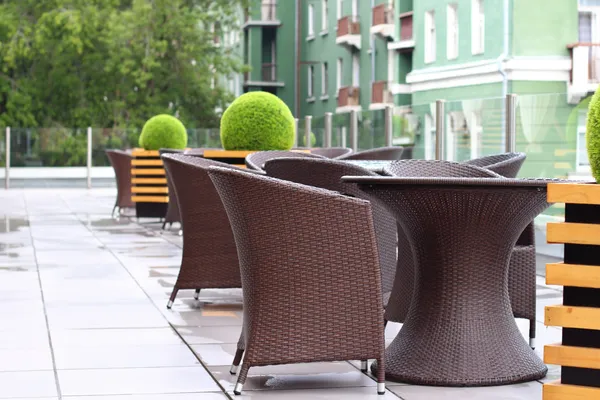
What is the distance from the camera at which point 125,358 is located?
19.0 ft

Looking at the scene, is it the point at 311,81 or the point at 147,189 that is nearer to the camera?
the point at 147,189

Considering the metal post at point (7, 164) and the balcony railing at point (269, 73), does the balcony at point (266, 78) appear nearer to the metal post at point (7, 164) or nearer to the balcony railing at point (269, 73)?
the balcony railing at point (269, 73)

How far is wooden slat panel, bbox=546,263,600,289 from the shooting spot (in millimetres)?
3830

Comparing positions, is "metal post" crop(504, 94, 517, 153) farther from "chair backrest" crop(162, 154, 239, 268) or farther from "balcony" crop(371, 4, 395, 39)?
"balcony" crop(371, 4, 395, 39)

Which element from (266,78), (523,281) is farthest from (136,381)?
(266,78)

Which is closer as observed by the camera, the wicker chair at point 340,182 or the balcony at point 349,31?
the wicker chair at point 340,182

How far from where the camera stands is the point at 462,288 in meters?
5.30

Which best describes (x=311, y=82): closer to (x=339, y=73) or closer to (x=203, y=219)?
(x=339, y=73)

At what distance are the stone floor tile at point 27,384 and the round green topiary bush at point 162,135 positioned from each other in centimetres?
1196

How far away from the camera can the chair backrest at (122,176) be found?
17344mm

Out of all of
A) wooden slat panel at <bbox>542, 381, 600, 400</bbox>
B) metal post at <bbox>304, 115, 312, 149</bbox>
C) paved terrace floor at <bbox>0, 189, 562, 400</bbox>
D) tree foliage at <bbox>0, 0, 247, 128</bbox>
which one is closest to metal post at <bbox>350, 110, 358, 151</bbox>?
metal post at <bbox>304, 115, 312, 149</bbox>

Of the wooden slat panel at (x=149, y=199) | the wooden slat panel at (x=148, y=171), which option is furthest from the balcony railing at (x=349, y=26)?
the wooden slat panel at (x=149, y=199)

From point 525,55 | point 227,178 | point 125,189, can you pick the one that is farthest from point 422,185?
point 525,55

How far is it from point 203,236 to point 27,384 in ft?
7.89
